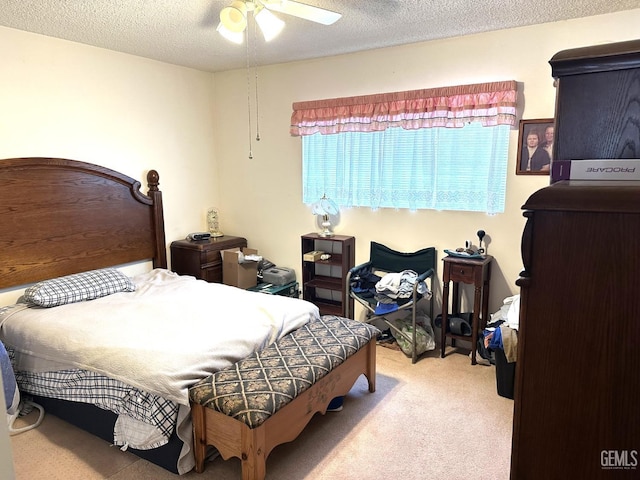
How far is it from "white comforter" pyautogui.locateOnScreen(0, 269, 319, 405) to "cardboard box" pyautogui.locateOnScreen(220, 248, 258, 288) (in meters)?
0.72

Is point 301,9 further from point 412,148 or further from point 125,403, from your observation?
point 125,403

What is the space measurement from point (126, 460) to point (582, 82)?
2428 millimetres

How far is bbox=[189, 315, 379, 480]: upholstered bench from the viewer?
73.6 inches

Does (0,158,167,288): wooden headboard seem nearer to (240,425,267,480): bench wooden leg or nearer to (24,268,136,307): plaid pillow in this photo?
(24,268,136,307): plaid pillow

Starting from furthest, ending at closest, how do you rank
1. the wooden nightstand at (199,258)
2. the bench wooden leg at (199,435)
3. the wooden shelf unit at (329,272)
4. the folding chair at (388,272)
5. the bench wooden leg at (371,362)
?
the wooden nightstand at (199,258)
the wooden shelf unit at (329,272)
the folding chair at (388,272)
the bench wooden leg at (371,362)
the bench wooden leg at (199,435)

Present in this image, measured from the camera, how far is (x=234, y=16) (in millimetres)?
2146

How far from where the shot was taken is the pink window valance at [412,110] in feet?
9.95

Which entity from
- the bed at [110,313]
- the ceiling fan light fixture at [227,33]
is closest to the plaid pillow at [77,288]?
the bed at [110,313]

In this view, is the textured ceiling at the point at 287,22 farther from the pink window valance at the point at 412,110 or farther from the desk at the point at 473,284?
the desk at the point at 473,284

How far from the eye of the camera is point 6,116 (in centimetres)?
291

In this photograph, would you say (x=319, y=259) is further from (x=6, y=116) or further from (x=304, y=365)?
(x=6, y=116)

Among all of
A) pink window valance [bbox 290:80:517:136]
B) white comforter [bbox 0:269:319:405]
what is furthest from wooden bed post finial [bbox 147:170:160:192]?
pink window valance [bbox 290:80:517:136]

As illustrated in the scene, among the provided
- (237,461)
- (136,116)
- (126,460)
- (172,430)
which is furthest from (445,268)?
(136,116)

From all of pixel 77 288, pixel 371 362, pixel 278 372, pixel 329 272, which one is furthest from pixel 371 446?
pixel 77 288
